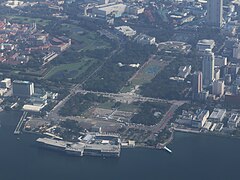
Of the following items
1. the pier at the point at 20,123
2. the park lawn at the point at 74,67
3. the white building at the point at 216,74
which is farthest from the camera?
the park lawn at the point at 74,67

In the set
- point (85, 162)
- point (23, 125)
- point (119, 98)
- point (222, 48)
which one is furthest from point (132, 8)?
point (85, 162)

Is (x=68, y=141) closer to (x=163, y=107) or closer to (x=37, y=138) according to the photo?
(x=37, y=138)

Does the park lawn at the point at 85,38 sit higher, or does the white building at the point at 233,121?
the park lawn at the point at 85,38

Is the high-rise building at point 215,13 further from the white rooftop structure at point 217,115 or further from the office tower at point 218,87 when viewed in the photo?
the white rooftop structure at point 217,115

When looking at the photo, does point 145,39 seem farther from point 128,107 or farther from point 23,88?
point 23,88

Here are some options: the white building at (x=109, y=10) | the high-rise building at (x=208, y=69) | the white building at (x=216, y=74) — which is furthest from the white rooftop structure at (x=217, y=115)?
Answer: the white building at (x=109, y=10)
